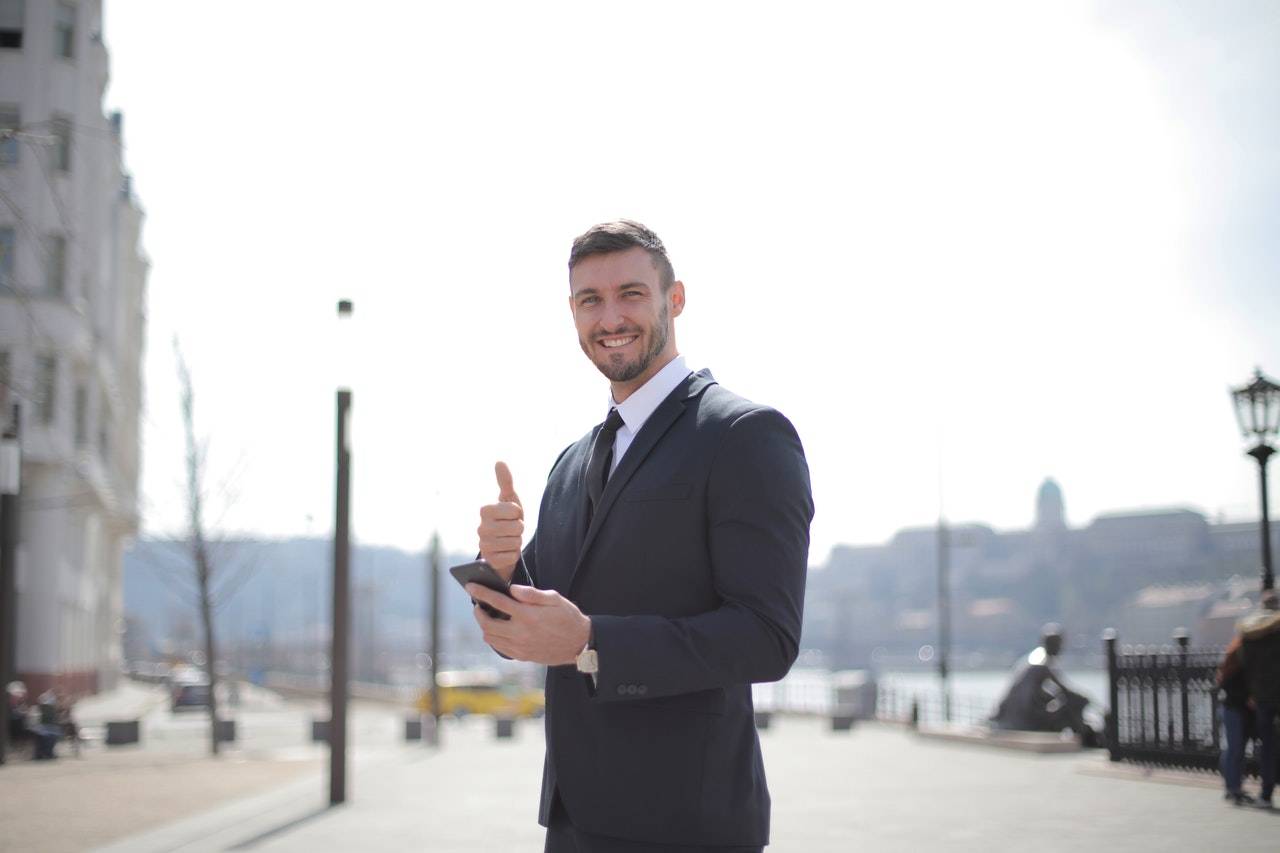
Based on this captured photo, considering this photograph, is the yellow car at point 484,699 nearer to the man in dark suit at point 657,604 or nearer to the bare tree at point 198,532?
the bare tree at point 198,532

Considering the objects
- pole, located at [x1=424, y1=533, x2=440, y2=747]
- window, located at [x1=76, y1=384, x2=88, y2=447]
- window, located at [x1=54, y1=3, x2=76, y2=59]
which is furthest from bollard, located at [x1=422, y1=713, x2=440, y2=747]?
window, located at [x1=54, y1=3, x2=76, y2=59]

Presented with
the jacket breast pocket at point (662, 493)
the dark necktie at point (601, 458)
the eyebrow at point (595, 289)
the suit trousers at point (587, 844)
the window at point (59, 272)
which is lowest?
the suit trousers at point (587, 844)

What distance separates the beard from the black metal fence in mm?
12827

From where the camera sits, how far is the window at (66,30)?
36156mm

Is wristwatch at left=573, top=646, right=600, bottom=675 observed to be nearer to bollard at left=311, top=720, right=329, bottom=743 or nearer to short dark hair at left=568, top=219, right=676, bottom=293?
short dark hair at left=568, top=219, right=676, bottom=293

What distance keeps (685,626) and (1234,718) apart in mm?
10688

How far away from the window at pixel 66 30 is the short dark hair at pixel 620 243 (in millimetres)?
37739

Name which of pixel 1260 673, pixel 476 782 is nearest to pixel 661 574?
pixel 1260 673

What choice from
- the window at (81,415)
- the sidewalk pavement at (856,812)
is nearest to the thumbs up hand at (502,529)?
the sidewalk pavement at (856,812)

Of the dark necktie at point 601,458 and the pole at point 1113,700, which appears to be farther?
the pole at point 1113,700

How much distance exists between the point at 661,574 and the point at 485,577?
0.37 m

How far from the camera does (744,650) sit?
2.30m

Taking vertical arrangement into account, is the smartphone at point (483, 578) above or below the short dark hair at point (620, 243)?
below

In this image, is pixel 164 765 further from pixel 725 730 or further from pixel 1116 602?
pixel 1116 602
